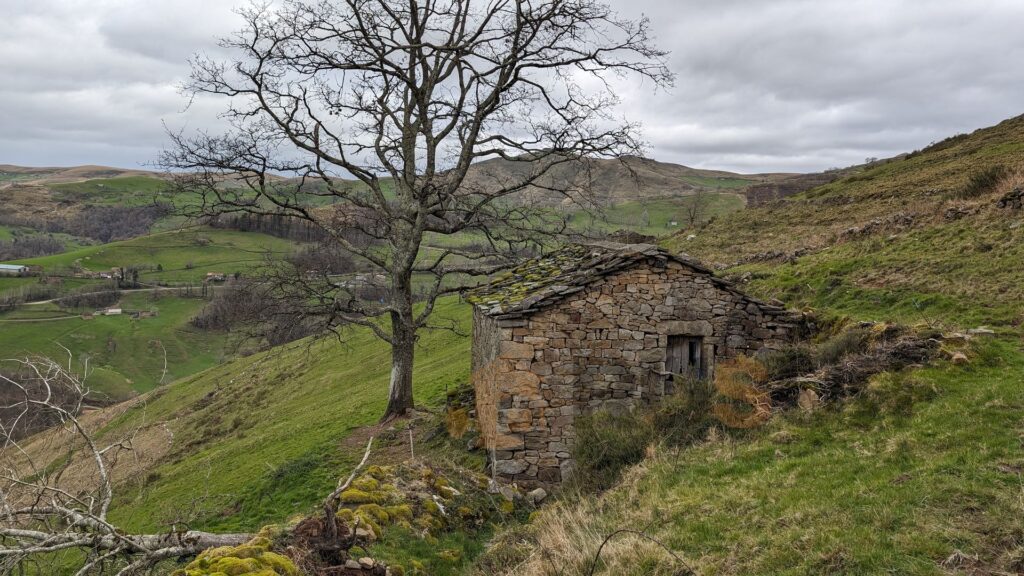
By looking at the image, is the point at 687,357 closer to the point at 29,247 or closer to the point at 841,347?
the point at 841,347

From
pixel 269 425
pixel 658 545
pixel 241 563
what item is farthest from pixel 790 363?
pixel 269 425

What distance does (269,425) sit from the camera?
23.3 metres

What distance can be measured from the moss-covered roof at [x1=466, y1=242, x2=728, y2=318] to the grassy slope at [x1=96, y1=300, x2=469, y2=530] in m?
5.22

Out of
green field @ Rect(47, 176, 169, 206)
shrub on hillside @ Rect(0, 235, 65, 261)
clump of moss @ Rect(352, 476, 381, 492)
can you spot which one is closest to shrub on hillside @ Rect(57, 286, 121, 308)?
shrub on hillside @ Rect(0, 235, 65, 261)

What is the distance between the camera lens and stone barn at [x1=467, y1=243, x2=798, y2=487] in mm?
10758

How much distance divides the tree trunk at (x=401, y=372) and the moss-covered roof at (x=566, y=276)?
2.49 m

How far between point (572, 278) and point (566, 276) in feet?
1.12

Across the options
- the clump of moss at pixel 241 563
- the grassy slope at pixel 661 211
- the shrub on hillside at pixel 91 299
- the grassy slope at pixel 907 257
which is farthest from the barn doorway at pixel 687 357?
the shrub on hillside at pixel 91 299

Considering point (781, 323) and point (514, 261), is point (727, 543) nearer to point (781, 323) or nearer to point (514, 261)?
point (781, 323)

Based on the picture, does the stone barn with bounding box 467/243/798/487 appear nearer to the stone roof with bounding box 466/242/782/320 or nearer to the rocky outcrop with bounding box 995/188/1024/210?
the stone roof with bounding box 466/242/782/320

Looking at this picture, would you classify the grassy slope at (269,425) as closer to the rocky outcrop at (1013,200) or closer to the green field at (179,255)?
the rocky outcrop at (1013,200)

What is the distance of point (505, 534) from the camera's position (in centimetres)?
798

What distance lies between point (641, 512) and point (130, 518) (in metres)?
15.2

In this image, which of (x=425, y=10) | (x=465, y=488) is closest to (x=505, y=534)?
(x=465, y=488)
